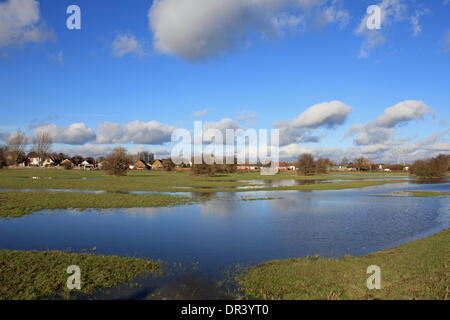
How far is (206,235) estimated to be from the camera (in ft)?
57.9

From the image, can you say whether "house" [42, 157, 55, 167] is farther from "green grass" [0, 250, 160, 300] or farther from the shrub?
"green grass" [0, 250, 160, 300]

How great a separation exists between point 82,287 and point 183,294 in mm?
3595

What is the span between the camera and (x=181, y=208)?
28609 millimetres

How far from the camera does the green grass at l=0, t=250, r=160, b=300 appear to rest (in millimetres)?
9312

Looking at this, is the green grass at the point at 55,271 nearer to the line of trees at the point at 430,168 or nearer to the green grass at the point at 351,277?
the green grass at the point at 351,277

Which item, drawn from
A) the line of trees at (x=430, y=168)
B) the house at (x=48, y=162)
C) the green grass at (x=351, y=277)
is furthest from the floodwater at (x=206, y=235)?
the house at (x=48, y=162)

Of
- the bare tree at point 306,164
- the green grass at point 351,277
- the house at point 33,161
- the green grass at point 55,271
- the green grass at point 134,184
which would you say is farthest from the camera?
the house at point 33,161

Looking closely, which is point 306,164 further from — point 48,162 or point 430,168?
point 48,162

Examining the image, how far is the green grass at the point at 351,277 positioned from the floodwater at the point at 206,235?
50.5 inches

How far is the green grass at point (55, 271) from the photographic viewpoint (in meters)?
9.31

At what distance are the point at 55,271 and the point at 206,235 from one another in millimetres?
8676

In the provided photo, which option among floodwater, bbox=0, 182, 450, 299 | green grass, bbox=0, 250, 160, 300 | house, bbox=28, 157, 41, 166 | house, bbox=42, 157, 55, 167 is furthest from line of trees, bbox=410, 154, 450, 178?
house, bbox=28, 157, 41, 166
